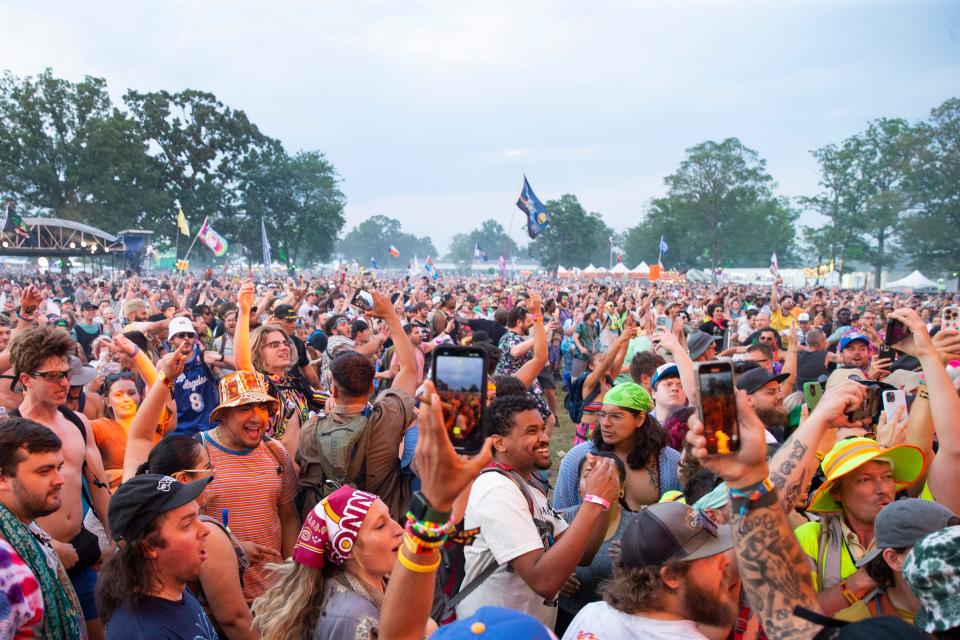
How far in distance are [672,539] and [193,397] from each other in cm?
465

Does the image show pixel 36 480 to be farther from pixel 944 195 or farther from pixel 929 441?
pixel 944 195

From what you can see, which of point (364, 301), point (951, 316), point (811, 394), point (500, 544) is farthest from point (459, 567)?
point (811, 394)

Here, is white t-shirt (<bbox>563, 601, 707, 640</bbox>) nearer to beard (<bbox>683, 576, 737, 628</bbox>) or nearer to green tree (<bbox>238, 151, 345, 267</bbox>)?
beard (<bbox>683, 576, 737, 628</bbox>)

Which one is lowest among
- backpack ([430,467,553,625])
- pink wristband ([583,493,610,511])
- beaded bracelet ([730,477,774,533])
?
backpack ([430,467,553,625])

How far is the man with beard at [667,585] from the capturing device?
2430 mm

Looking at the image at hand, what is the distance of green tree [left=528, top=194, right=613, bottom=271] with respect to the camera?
287ft

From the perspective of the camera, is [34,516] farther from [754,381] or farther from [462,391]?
A: [754,381]

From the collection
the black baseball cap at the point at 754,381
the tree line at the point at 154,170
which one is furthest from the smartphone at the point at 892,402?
the tree line at the point at 154,170

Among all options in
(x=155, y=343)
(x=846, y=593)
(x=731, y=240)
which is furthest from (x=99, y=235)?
(x=731, y=240)

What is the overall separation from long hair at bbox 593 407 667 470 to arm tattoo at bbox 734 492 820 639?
2.20m

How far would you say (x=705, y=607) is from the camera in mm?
2473

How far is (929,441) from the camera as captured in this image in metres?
3.80

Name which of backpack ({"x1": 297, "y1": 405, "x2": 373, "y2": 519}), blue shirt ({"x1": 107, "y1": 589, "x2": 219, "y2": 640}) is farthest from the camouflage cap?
backpack ({"x1": 297, "y1": 405, "x2": 373, "y2": 519})

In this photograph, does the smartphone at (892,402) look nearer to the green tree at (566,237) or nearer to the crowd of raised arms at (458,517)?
the crowd of raised arms at (458,517)
